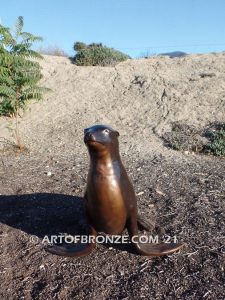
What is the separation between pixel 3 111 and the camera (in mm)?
9781

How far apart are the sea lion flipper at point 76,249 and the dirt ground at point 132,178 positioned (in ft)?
0.20

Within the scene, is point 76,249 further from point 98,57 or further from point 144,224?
point 98,57

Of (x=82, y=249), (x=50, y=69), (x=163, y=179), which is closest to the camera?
(x=82, y=249)

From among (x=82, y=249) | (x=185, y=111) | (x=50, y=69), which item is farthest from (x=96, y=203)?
(x=50, y=69)

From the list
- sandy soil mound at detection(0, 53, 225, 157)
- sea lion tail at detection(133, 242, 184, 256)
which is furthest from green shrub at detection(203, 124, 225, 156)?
sea lion tail at detection(133, 242, 184, 256)

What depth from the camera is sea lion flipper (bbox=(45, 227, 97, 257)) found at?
150 inches

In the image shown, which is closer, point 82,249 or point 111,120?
point 82,249

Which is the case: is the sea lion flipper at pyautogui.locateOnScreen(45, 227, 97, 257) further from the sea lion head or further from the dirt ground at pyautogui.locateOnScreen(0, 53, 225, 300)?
the sea lion head

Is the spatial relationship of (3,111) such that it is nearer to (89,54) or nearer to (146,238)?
(89,54)

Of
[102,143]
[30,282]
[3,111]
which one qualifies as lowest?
[30,282]

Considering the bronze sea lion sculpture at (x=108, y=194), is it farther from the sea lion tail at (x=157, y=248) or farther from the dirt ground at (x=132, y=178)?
the dirt ground at (x=132, y=178)

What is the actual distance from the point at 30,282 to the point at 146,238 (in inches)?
46.2

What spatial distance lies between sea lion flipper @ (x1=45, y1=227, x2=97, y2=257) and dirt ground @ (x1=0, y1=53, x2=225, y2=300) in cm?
6

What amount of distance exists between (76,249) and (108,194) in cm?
69
